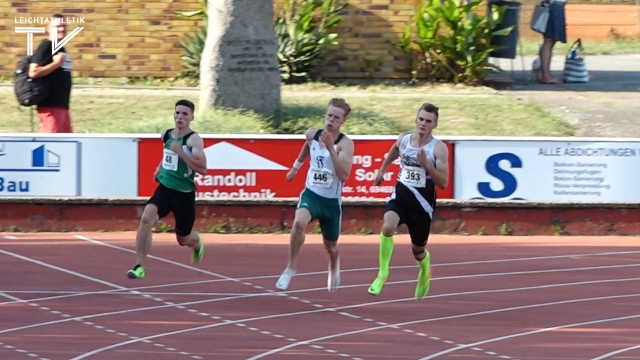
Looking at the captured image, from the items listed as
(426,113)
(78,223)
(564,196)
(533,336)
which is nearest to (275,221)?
(78,223)

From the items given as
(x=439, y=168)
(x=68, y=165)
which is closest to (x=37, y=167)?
(x=68, y=165)

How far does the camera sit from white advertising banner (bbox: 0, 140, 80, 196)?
14250mm

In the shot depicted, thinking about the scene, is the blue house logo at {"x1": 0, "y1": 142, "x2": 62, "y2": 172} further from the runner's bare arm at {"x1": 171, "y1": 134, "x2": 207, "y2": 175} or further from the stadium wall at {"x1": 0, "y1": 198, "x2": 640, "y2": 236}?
the runner's bare arm at {"x1": 171, "y1": 134, "x2": 207, "y2": 175}

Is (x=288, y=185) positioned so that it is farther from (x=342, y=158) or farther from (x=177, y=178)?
(x=342, y=158)

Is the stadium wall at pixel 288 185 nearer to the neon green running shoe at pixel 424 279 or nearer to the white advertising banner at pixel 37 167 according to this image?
the white advertising banner at pixel 37 167

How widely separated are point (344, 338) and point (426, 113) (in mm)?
2141

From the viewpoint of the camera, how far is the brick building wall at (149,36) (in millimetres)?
20359

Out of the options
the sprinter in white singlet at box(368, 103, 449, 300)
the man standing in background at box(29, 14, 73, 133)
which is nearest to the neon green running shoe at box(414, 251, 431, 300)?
the sprinter in white singlet at box(368, 103, 449, 300)

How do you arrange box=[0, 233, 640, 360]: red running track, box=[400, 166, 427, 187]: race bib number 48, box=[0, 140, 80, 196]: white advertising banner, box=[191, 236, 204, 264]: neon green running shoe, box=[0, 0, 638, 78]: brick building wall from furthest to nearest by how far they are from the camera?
box=[0, 0, 638, 78]: brick building wall → box=[0, 140, 80, 196]: white advertising banner → box=[191, 236, 204, 264]: neon green running shoe → box=[400, 166, 427, 187]: race bib number 48 → box=[0, 233, 640, 360]: red running track

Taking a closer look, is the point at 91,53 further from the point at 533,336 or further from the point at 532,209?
the point at 533,336

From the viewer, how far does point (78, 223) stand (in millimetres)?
14305

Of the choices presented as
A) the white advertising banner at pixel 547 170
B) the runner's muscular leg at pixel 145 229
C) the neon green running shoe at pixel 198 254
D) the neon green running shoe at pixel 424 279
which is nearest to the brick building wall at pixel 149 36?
the white advertising banner at pixel 547 170

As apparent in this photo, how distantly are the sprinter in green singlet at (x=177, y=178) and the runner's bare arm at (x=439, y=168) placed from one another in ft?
6.86

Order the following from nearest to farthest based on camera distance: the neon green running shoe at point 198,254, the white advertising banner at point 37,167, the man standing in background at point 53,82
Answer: the neon green running shoe at point 198,254 < the white advertising banner at point 37,167 < the man standing in background at point 53,82
